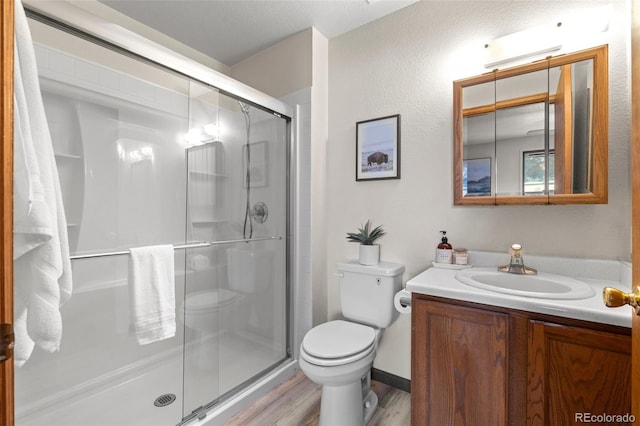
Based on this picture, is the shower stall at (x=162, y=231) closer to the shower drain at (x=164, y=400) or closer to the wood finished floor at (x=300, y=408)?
the shower drain at (x=164, y=400)

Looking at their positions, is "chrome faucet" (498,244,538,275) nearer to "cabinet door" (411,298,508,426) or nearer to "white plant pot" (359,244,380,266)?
"cabinet door" (411,298,508,426)

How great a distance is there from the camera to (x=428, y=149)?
1.70 m

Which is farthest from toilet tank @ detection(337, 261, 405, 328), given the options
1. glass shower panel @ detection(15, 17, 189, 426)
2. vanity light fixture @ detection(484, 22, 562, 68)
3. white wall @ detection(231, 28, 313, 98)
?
white wall @ detection(231, 28, 313, 98)

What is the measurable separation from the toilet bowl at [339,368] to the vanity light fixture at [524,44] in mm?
1586

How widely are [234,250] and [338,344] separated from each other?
3.01 feet

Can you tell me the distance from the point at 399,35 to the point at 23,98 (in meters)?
1.86

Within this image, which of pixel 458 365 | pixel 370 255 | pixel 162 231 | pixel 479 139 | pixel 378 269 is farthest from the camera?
pixel 162 231

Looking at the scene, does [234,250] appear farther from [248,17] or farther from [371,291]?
[248,17]

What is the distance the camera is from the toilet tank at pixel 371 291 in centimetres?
163

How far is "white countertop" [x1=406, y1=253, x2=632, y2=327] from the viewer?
878 mm

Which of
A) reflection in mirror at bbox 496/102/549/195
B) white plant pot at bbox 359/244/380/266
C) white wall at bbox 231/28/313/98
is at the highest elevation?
white wall at bbox 231/28/313/98

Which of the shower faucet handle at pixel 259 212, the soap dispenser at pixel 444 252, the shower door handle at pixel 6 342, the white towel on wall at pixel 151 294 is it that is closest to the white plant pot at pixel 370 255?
the soap dispenser at pixel 444 252

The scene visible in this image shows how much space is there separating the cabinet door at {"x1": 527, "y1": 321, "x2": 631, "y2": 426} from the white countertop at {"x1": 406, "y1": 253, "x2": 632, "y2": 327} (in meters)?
0.05

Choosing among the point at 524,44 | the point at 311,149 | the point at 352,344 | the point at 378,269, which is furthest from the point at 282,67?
the point at 352,344
